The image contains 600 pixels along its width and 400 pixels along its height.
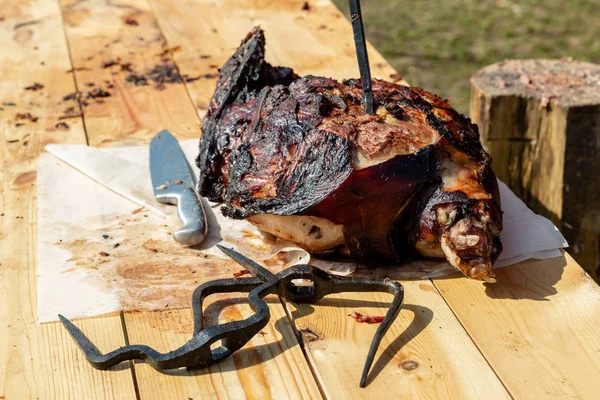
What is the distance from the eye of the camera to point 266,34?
178 inches

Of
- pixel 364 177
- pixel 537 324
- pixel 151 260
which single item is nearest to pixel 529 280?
pixel 537 324

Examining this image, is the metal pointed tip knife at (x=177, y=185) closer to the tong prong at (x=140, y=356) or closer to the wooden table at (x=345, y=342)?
the wooden table at (x=345, y=342)

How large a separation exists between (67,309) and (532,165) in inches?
Answer: 116

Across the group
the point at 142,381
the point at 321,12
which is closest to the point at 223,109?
the point at 142,381

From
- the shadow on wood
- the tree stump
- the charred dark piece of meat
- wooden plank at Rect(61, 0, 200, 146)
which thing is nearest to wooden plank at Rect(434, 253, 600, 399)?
the shadow on wood

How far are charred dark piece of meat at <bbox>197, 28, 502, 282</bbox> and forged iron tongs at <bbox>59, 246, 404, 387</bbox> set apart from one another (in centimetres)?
18

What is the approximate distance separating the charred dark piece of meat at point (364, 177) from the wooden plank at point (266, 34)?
1.27 m

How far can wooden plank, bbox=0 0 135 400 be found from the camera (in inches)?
79.0

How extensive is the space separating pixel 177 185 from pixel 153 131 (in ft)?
2.26

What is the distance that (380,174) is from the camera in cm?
229

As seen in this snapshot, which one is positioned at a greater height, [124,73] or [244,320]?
[244,320]

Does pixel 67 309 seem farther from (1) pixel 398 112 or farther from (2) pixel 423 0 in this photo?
(2) pixel 423 0

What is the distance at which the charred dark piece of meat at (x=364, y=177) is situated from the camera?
7.55 feet

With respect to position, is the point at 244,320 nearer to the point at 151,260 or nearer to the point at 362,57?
the point at 151,260
